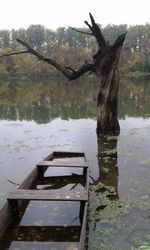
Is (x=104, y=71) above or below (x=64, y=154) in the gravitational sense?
above

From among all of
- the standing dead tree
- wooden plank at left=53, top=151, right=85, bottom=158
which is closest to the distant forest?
the standing dead tree

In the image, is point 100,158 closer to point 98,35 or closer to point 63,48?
point 98,35

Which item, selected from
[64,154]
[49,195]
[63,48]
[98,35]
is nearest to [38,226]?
[49,195]

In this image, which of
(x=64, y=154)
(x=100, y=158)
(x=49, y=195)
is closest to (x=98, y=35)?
(x=100, y=158)

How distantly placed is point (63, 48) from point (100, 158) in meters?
95.6

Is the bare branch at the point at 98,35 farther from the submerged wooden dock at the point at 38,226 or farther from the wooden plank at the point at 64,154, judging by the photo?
the submerged wooden dock at the point at 38,226

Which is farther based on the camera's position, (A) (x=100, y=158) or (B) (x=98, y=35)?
(B) (x=98, y=35)

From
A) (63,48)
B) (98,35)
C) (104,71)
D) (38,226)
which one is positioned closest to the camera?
(38,226)

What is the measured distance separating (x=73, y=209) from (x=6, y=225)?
1.72m

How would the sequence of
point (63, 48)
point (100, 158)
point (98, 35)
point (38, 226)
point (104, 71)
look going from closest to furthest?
point (38, 226), point (100, 158), point (98, 35), point (104, 71), point (63, 48)

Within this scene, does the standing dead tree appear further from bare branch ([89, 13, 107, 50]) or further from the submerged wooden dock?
the submerged wooden dock

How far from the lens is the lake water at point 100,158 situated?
707cm

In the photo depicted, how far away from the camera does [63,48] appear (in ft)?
344

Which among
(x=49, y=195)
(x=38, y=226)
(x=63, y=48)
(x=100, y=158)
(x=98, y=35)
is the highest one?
(x=63, y=48)
